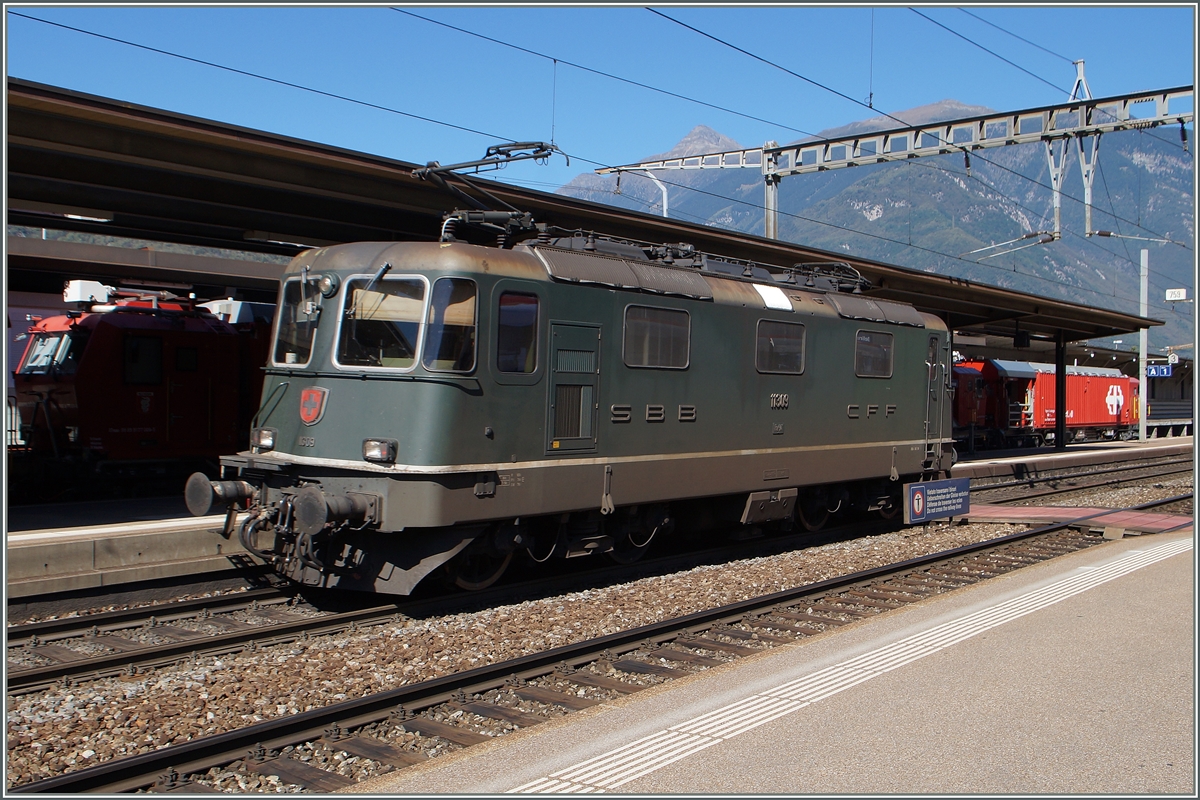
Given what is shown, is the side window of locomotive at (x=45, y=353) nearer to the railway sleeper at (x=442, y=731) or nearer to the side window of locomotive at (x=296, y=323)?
the side window of locomotive at (x=296, y=323)

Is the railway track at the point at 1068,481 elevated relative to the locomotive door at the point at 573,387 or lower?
lower

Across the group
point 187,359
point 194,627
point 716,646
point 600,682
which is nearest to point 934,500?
point 716,646

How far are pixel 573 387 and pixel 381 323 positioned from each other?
2.02 metres

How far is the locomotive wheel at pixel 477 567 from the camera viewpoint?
934 cm

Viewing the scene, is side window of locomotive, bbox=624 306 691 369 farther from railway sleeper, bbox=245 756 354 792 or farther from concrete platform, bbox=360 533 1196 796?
railway sleeper, bbox=245 756 354 792

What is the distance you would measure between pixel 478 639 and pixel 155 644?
269 centimetres

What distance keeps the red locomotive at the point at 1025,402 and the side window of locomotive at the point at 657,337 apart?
23.7 metres

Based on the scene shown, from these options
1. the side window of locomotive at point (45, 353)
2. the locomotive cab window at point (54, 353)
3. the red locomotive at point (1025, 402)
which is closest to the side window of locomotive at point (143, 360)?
the locomotive cab window at point (54, 353)

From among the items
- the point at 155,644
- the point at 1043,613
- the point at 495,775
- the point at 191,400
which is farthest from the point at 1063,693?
the point at 191,400

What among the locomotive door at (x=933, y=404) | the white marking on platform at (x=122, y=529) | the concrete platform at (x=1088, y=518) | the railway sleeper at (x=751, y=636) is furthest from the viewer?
the locomotive door at (x=933, y=404)

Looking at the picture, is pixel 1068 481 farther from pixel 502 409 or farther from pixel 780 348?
pixel 502 409

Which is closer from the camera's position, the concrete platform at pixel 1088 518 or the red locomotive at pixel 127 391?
the red locomotive at pixel 127 391

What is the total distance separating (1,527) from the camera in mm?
7648

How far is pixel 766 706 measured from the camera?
6.14 meters
